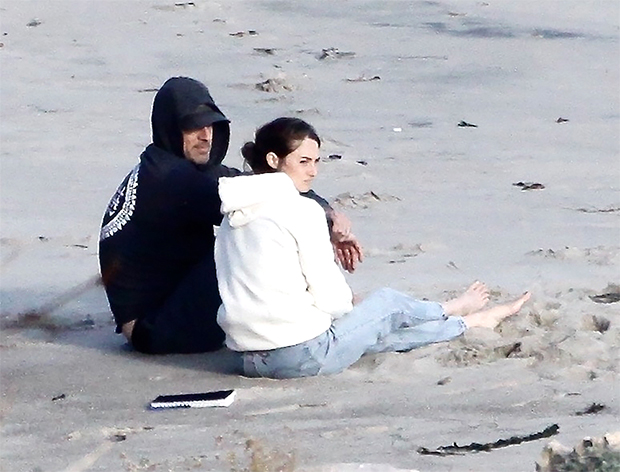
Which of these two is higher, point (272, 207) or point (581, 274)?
point (272, 207)

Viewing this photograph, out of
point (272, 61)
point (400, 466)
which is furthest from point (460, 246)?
point (272, 61)

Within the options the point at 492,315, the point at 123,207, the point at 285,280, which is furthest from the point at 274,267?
the point at 492,315

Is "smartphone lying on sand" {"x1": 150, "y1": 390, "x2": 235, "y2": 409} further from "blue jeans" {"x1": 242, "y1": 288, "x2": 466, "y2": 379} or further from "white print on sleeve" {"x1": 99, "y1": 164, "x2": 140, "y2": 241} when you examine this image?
"white print on sleeve" {"x1": 99, "y1": 164, "x2": 140, "y2": 241}

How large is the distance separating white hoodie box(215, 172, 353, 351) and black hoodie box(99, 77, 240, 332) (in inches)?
14.7

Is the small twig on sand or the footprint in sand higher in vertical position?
the small twig on sand

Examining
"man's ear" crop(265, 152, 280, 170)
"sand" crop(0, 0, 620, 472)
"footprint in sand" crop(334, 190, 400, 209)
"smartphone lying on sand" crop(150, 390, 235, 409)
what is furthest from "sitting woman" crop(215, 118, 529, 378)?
"footprint in sand" crop(334, 190, 400, 209)

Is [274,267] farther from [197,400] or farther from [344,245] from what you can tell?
[344,245]

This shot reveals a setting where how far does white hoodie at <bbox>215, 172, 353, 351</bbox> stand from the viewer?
437 centimetres

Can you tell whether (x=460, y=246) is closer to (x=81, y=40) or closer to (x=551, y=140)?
(x=551, y=140)

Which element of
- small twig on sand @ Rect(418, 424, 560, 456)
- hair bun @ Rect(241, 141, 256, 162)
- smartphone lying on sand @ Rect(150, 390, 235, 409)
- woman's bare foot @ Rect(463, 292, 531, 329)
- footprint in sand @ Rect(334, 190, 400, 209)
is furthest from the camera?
footprint in sand @ Rect(334, 190, 400, 209)

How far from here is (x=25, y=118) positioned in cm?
934

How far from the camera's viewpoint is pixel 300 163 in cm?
461

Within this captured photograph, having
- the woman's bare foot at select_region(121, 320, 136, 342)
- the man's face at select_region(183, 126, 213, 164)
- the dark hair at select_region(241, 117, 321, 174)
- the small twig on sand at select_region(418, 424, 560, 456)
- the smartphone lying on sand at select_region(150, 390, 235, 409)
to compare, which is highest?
the dark hair at select_region(241, 117, 321, 174)

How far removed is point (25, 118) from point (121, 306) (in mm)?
4630
